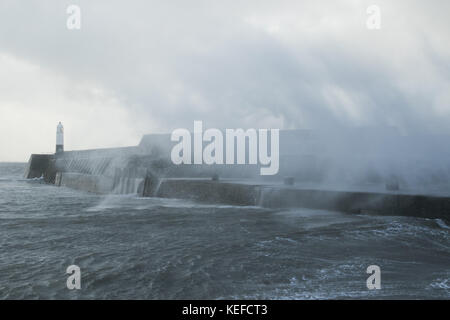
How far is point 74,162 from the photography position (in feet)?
105

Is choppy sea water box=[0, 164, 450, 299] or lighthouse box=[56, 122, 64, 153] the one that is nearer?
choppy sea water box=[0, 164, 450, 299]

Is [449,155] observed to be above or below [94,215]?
above

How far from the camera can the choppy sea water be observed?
155 inches

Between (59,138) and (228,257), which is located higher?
(59,138)

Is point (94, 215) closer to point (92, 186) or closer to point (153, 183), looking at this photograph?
point (153, 183)

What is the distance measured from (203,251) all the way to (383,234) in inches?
127

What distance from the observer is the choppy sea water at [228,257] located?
12.9 ft

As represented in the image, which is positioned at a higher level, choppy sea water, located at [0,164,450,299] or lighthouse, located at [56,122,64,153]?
lighthouse, located at [56,122,64,153]

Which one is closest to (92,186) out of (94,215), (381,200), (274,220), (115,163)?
(115,163)

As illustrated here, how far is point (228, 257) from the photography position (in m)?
5.31

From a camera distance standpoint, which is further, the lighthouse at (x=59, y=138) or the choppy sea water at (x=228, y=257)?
the lighthouse at (x=59, y=138)

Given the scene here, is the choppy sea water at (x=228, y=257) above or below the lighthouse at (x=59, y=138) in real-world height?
below

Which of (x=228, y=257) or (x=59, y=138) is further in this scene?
(x=59, y=138)
